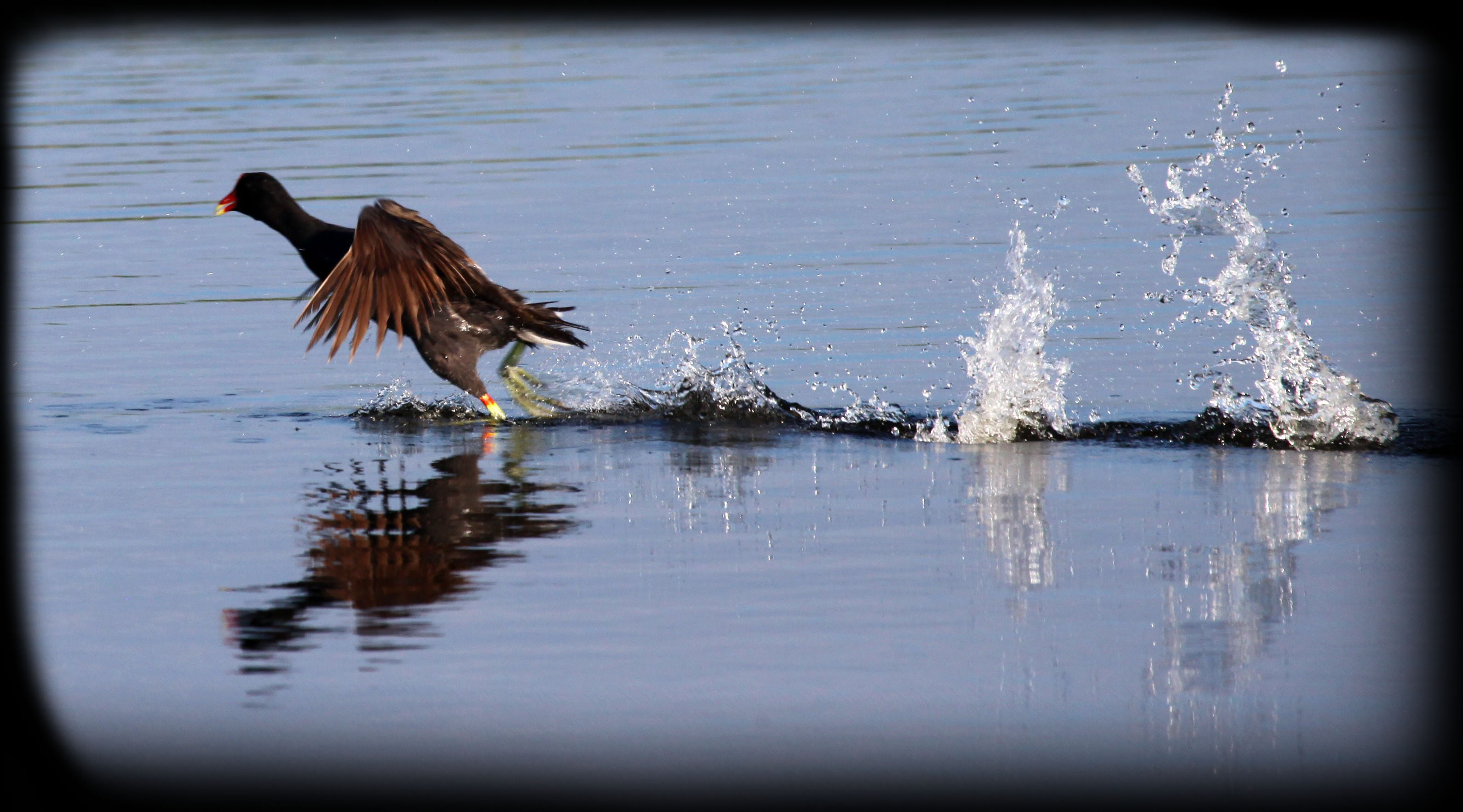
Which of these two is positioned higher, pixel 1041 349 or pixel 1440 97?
pixel 1440 97

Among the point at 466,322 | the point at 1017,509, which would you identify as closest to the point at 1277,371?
the point at 1017,509

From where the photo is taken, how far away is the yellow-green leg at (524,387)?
871cm

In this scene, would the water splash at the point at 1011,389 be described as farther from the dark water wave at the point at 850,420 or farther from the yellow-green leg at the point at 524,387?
the yellow-green leg at the point at 524,387

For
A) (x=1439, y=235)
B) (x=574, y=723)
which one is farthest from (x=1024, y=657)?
(x=1439, y=235)

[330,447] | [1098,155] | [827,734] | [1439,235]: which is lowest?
[827,734]

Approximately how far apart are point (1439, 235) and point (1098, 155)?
3949 mm

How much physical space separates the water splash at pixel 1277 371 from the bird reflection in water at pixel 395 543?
275cm

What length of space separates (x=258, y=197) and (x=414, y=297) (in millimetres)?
1829

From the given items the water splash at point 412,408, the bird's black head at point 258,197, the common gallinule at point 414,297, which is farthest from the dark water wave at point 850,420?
the bird's black head at point 258,197

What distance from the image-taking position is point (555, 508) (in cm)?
658

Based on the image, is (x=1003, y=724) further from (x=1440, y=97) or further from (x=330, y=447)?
(x=1440, y=97)

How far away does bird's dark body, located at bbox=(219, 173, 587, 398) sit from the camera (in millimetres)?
8430

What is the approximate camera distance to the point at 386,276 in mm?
7957

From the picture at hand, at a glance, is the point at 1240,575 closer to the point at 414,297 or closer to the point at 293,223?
the point at 414,297
